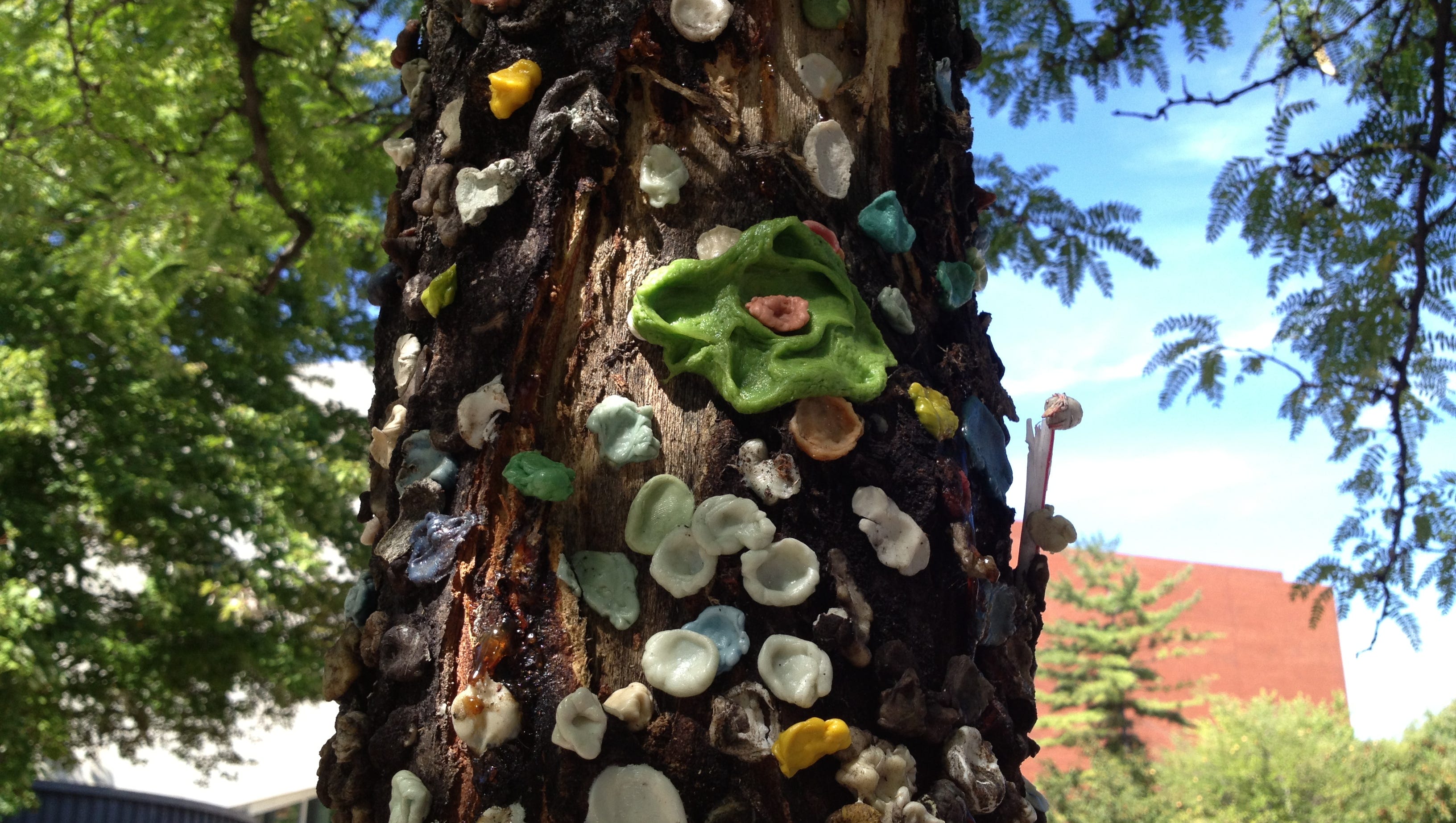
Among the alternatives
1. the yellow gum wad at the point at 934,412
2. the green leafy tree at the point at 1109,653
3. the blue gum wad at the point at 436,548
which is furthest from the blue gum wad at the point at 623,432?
the green leafy tree at the point at 1109,653

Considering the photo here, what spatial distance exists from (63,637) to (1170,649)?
1662cm

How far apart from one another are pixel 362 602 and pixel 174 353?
601cm

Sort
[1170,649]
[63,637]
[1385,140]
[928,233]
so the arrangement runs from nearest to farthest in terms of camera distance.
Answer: [928,233] < [1385,140] < [63,637] < [1170,649]

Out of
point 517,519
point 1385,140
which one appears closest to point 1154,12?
point 1385,140

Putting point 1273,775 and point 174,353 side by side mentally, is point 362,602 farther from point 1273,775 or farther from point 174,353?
point 1273,775

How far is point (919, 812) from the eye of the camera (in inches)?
35.3

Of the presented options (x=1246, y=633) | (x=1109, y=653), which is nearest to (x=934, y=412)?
(x=1109, y=653)

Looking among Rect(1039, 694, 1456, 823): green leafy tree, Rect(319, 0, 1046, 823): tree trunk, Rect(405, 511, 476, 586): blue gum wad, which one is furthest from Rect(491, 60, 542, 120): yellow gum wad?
Rect(1039, 694, 1456, 823): green leafy tree

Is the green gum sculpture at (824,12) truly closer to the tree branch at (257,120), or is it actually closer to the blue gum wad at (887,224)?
the blue gum wad at (887,224)

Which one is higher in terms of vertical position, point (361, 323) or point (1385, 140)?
point (361, 323)

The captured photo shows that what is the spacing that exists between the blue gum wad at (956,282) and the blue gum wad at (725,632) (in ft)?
1.44

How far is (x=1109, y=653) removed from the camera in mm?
17734

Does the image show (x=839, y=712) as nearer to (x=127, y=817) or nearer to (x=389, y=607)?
(x=389, y=607)

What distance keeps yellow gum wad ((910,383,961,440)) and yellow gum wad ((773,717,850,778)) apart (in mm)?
302
